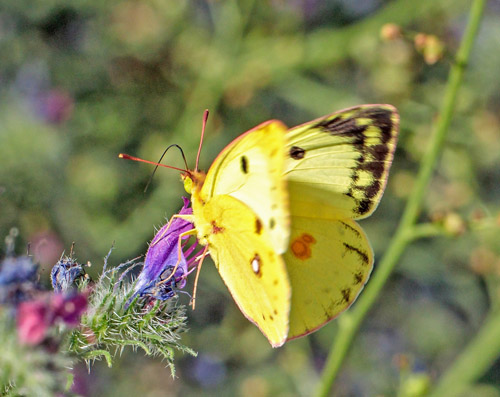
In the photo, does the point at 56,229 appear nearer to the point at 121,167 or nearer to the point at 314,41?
the point at 121,167

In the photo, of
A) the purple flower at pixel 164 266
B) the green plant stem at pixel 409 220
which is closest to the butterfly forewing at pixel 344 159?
the purple flower at pixel 164 266

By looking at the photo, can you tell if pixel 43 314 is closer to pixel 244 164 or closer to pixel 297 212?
pixel 244 164

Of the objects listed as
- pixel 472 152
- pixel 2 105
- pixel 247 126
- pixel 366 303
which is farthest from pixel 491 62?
pixel 2 105

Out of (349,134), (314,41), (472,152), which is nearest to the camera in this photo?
(349,134)

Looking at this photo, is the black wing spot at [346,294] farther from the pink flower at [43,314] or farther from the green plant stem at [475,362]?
the green plant stem at [475,362]

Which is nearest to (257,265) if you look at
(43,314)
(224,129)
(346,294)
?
(346,294)

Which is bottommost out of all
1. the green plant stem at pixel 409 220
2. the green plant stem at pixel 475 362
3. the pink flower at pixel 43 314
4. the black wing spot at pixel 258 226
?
the green plant stem at pixel 475 362
